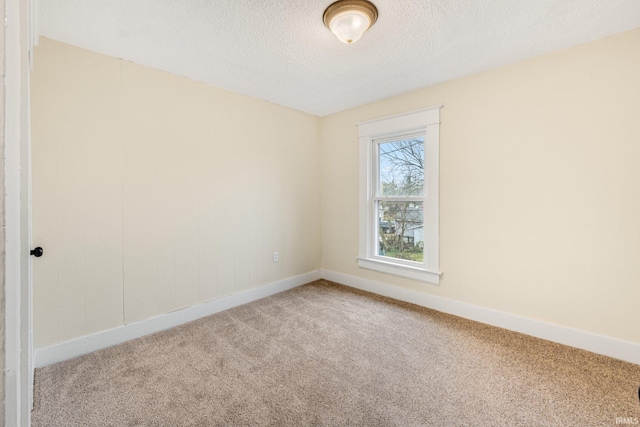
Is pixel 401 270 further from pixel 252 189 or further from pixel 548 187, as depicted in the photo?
pixel 252 189

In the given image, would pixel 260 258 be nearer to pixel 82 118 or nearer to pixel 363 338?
pixel 363 338

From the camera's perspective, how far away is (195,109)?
2.70 meters

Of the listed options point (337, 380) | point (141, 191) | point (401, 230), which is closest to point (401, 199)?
point (401, 230)

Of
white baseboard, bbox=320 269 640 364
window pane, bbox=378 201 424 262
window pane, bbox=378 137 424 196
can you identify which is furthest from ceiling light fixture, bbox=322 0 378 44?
white baseboard, bbox=320 269 640 364

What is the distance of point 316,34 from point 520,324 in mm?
2823

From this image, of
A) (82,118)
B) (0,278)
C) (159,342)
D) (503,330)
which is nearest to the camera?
(0,278)

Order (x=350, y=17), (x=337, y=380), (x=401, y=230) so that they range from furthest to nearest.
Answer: (x=401, y=230)
(x=337, y=380)
(x=350, y=17)

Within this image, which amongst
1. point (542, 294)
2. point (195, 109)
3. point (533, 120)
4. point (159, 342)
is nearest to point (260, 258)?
point (159, 342)

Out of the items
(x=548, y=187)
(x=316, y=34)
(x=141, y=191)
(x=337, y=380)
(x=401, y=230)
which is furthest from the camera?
(x=401, y=230)

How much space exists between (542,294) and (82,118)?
383cm

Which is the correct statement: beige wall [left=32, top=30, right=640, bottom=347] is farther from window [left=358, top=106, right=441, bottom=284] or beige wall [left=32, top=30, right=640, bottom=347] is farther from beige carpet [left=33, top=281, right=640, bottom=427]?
beige carpet [left=33, top=281, right=640, bottom=427]

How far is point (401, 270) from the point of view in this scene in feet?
10.4

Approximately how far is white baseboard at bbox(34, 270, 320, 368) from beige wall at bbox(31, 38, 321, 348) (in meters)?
0.06

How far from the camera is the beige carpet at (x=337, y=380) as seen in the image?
60.4 inches
